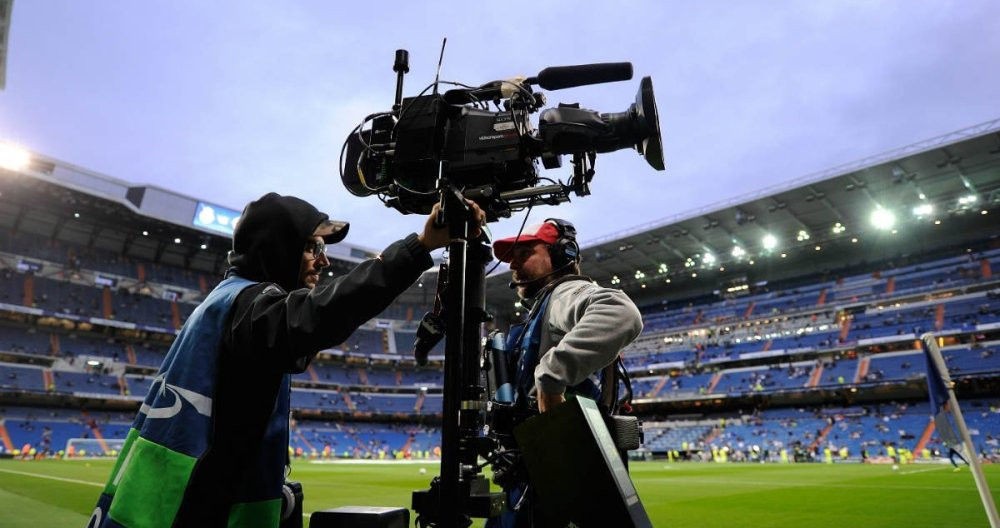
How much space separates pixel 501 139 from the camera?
6.74ft

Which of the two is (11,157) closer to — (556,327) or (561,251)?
(561,251)

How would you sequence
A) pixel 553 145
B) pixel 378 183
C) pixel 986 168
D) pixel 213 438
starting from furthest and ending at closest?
pixel 986 168
pixel 378 183
pixel 553 145
pixel 213 438

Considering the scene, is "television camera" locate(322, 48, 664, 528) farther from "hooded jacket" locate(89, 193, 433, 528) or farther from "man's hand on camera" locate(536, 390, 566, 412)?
"hooded jacket" locate(89, 193, 433, 528)

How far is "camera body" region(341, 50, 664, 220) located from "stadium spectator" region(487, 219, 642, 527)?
0.44 metres

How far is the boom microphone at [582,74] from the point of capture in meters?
2.11

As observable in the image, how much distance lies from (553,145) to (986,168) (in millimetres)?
36677

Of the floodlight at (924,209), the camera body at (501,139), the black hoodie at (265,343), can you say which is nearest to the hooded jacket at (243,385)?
the black hoodie at (265,343)

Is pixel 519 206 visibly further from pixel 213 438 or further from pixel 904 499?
pixel 904 499

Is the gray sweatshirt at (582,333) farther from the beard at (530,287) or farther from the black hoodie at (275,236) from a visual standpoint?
the black hoodie at (275,236)

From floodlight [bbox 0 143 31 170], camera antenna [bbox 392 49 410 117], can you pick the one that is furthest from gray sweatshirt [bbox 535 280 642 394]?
floodlight [bbox 0 143 31 170]

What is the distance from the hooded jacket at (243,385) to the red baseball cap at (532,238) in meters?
1.29

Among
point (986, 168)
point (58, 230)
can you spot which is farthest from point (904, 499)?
point (58, 230)

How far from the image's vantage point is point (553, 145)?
2104mm

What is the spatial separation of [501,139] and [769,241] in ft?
126
